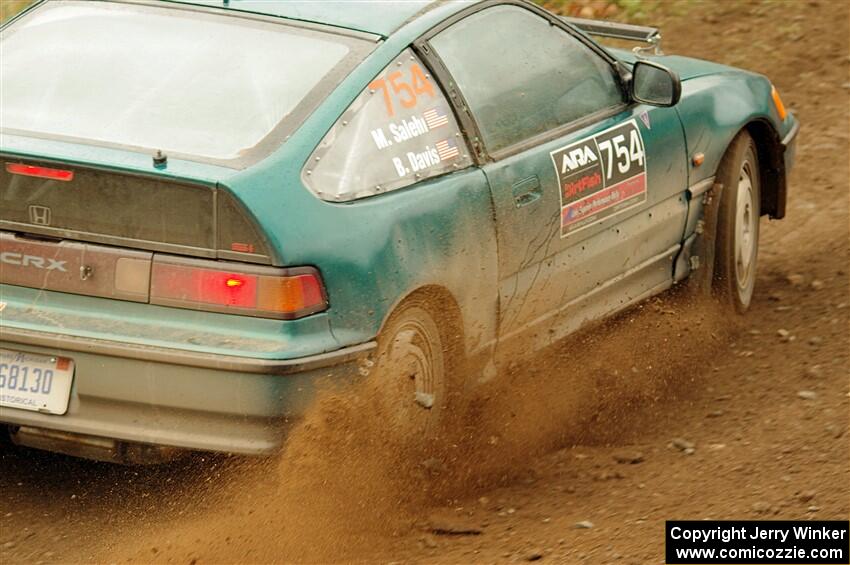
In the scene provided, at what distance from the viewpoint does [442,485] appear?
5012 mm

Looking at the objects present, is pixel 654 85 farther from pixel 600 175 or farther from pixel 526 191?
pixel 526 191

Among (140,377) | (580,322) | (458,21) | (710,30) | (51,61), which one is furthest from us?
(710,30)

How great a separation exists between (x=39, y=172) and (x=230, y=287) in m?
0.65

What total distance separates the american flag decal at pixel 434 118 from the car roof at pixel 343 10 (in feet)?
0.96

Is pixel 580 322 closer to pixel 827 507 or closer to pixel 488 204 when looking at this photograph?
pixel 488 204

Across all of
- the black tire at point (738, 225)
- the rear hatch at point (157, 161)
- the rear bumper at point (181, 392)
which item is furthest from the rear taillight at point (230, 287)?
the black tire at point (738, 225)

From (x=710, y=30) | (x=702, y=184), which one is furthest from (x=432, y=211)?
(x=710, y=30)

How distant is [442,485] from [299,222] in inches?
46.1

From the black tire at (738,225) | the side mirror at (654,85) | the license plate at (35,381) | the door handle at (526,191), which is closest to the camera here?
the license plate at (35,381)

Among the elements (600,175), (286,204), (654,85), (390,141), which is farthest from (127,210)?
(654,85)

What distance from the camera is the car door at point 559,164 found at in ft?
17.1

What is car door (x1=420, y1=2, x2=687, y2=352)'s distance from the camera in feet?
17.1

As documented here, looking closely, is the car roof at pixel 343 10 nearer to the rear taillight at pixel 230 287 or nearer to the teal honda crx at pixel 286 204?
the teal honda crx at pixel 286 204

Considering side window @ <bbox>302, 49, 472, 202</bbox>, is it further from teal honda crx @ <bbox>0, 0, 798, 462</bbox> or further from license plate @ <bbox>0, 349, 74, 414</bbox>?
license plate @ <bbox>0, 349, 74, 414</bbox>
